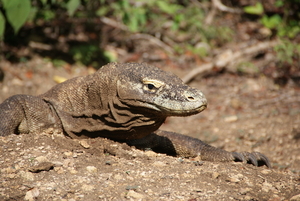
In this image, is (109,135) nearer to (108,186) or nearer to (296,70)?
(108,186)

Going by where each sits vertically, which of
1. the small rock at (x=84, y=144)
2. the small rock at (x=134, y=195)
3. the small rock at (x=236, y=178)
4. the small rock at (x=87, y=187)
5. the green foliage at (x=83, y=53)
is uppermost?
the small rock at (x=134, y=195)

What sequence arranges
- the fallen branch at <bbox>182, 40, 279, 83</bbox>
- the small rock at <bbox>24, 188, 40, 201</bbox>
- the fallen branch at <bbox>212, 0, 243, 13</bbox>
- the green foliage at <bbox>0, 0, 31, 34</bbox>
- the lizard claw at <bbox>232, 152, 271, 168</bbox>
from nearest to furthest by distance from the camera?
the small rock at <bbox>24, 188, 40, 201</bbox> < the lizard claw at <bbox>232, 152, 271, 168</bbox> < the green foliage at <bbox>0, 0, 31, 34</bbox> < the fallen branch at <bbox>182, 40, 279, 83</bbox> < the fallen branch at <bbox>212, 0, 243, 13</bbox>

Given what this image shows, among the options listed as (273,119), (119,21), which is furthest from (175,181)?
(119,21)

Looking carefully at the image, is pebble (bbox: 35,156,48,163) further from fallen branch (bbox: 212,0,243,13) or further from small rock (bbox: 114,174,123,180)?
fallen branch (bbox: 212,0,243,13)

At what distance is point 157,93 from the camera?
12.0ft

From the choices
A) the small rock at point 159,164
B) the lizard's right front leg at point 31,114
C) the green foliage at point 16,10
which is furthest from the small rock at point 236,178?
the green foliage at point 16,10

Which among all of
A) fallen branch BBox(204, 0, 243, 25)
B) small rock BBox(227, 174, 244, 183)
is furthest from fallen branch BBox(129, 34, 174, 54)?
small rock BBox(227, 174, 244, 183)

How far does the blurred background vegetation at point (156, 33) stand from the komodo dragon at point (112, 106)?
423 cm

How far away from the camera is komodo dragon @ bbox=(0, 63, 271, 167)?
3.63 meters

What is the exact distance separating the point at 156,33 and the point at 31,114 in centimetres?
623

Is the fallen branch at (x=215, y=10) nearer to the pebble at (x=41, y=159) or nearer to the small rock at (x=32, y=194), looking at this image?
the pebble at (x=41, y=159)

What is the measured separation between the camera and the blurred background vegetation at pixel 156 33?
8.70 meters

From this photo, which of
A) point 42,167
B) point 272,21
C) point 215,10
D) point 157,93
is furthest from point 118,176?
point 272,21

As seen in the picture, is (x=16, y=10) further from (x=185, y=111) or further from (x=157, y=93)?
(x=185, y=111)
